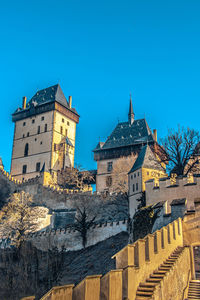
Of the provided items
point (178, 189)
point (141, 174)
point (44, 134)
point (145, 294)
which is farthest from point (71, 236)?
point (44, 134)

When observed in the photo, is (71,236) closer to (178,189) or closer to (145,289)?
(178,189)

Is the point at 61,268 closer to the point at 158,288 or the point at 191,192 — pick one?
the point at 191,192

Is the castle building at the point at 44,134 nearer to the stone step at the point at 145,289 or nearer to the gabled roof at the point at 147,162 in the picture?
the gabled roof at the point at 147,162

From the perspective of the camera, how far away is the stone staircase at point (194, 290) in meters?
9.41

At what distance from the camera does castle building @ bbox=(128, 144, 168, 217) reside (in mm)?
27130

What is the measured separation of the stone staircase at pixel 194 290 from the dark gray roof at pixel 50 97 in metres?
54.8

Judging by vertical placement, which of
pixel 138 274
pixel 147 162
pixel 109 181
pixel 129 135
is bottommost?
pixel 138 274

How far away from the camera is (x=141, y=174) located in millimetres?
28484

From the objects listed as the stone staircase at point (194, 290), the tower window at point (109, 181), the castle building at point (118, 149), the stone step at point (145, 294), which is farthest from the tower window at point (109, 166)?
the stone step at point (145, 294)

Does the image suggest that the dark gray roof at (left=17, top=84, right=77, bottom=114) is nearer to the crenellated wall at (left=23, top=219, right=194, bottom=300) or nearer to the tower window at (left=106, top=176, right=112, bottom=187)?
the tower window at (left=106, top=176, right=112, bottom=187)

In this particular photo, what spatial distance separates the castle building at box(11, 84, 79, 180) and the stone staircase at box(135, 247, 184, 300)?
47.8 meters

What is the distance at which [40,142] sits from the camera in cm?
6062

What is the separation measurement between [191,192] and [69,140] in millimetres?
45210

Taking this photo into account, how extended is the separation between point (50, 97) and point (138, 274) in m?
59.7
